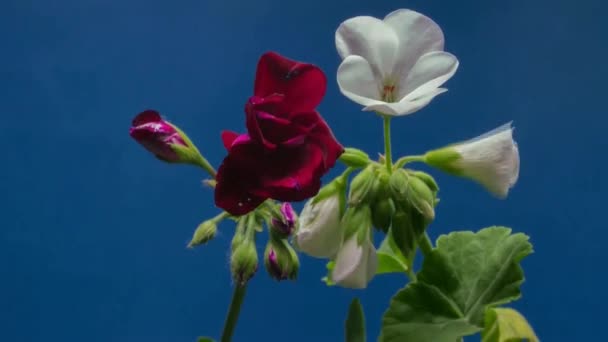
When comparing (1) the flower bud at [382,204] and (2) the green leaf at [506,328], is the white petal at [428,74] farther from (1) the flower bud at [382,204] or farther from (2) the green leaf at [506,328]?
(2) the green leaf at [506,328]

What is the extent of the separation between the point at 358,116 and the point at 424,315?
59.2 inches

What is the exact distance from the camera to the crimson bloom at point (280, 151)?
50 cm

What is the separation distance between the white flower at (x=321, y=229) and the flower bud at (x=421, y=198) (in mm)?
46

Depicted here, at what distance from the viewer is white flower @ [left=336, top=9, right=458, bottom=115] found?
55 cm

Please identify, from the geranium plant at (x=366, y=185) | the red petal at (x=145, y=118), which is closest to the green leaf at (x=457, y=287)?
the geranium plant at (x=366, y=185)

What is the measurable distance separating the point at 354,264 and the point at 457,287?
0.55ft

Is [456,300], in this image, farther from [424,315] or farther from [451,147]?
[451,147]

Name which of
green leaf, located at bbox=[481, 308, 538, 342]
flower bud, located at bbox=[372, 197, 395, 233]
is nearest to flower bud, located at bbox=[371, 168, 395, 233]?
flower bud, located at bbox=[372, 197, 395, 233]

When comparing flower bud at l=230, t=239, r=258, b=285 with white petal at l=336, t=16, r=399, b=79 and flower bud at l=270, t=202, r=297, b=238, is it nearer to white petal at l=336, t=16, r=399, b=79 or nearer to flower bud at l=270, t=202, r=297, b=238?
flower bud at l=270, t=202, r=297, b=238

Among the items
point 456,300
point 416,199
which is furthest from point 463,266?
point 416,199

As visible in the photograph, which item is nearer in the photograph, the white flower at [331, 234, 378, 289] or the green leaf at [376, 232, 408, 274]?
the white flower at [331, 234, 378, 289]

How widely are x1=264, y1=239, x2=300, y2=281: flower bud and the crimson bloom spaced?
110 millimetres

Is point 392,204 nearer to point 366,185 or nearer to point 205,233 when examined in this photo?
point 366,185

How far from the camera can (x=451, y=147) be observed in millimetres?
580
